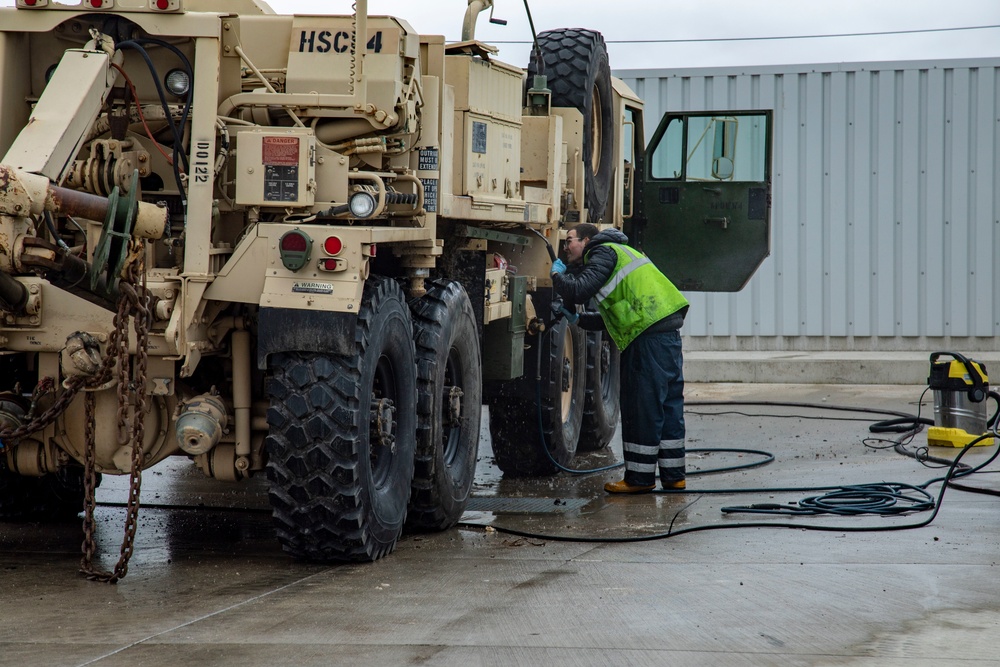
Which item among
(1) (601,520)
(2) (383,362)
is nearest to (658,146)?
(1) (601,520)

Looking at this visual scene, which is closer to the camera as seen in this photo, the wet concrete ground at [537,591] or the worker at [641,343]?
the wet concrete ground at [537,591]

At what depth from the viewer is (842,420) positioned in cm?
1133

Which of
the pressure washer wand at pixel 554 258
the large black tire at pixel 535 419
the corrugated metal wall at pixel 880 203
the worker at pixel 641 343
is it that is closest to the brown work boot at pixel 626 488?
the worker at pixel 641 343

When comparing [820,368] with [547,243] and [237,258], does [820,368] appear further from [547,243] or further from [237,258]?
[237,258]

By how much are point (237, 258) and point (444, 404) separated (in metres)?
1.85

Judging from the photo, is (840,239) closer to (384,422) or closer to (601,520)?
(601,520)

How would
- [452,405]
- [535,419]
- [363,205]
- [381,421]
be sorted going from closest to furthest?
[363,205] → [381,421] → [452,405] → [535,419]

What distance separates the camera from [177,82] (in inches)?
220

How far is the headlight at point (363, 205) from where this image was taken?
18.1 feet

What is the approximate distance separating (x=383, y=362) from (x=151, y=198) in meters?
1.25

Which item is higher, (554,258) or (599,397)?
(554,258)

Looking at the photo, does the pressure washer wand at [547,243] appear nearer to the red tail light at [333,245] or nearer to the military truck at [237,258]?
the military truck at [237,258]

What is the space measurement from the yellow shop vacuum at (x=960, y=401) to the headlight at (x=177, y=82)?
5.95 meters

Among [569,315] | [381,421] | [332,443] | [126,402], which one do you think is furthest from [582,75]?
[126,402]
